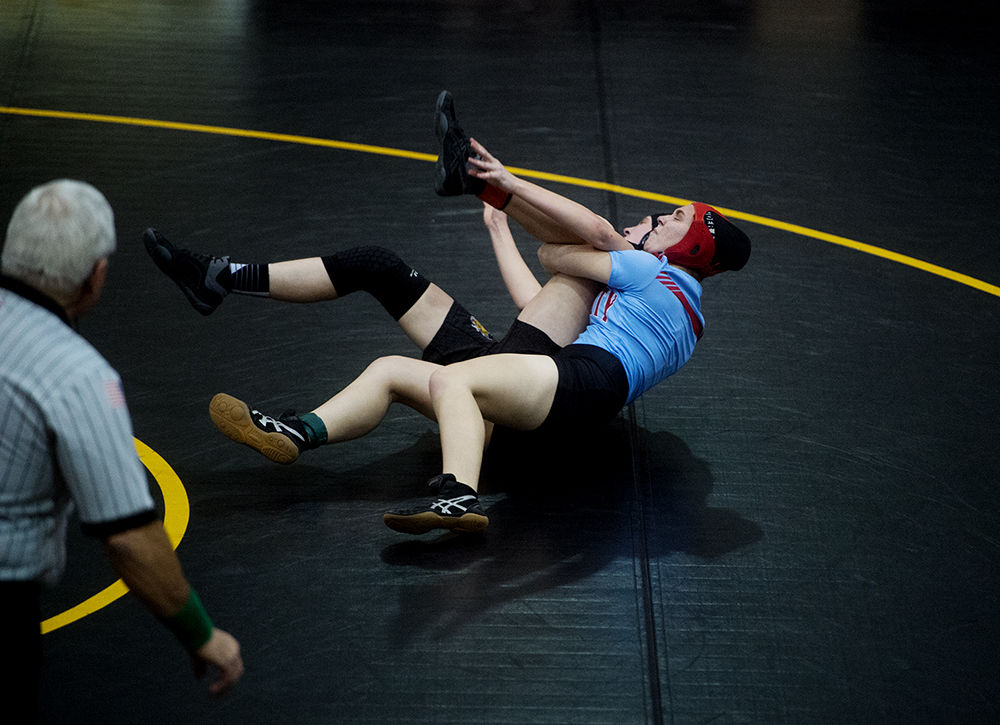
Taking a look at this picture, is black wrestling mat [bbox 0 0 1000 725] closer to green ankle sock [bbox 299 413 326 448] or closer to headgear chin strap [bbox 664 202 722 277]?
green ankle sock [bbox 299 413 326 448]

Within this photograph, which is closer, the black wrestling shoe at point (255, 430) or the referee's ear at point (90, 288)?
the referee's ear at point (90, 288)

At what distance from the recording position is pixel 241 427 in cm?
379

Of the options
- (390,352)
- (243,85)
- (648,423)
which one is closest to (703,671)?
(648,423)

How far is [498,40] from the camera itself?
738 cm

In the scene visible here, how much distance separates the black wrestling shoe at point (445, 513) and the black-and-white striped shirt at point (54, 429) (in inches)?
52.0

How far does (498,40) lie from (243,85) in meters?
1.61

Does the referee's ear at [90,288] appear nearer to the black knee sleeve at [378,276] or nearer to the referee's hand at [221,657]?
the referee's hand at [221,657]

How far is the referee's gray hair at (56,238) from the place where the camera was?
215cm

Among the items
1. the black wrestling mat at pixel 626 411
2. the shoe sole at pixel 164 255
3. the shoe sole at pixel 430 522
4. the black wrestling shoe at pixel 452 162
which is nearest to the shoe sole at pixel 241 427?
the black wrestling mat at pixel 626 411

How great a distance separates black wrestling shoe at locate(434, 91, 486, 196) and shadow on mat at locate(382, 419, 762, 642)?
93cm

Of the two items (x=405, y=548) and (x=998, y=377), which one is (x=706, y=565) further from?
(x=998, y=377)

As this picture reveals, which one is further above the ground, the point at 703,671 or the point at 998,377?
the point at 998,377

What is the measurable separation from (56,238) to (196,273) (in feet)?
6.25

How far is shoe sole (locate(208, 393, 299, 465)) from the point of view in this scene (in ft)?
12.4
